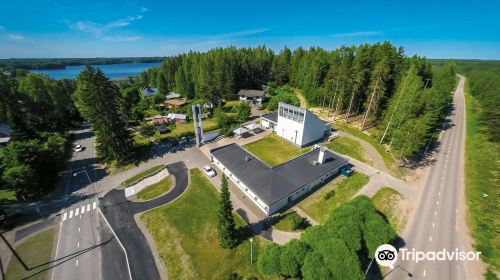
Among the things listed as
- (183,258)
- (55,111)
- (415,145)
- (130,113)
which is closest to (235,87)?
(130,113)

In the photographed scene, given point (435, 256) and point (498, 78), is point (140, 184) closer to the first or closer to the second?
point (435, 256)

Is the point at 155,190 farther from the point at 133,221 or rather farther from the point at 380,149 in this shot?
the point at 380,149

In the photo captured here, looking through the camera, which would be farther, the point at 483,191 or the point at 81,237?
the point at 483,191

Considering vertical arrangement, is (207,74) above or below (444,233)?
above

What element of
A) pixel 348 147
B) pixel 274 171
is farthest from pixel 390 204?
pixel 274 171

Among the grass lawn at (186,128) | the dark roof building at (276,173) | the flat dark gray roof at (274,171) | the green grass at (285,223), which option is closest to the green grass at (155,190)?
the dark roof building at (276,173)

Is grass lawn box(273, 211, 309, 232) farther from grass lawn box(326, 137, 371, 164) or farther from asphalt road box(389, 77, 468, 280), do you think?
grass lawn box(326, 137, 371, 164)

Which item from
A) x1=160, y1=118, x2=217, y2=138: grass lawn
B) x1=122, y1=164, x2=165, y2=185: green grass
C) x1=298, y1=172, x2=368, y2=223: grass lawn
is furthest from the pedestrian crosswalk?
x1=298, y1=172, x2=368, y2=223: grass lawn
